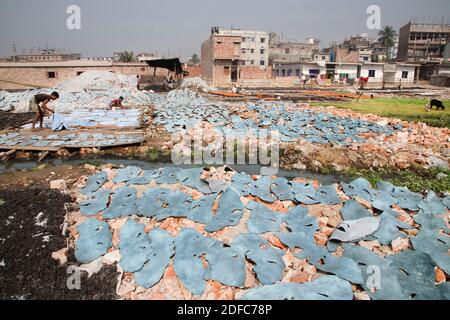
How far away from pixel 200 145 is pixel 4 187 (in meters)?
5.00

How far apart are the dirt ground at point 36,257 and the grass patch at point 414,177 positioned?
6002mm

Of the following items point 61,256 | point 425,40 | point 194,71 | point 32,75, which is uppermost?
point 425,40

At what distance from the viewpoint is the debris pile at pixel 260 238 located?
3215 millimetres

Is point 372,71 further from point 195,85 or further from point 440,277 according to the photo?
point 440,277

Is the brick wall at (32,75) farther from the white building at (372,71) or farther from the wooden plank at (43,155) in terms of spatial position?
the white building at (372,71)

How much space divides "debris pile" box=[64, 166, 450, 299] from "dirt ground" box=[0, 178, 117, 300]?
8.2 inches

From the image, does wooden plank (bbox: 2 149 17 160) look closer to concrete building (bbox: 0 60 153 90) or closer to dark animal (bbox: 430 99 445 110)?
dark animal (bbox: 430 99 445 110)

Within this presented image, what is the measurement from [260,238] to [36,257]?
2807mm

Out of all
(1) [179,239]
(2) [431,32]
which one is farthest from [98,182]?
(2) [431,32]

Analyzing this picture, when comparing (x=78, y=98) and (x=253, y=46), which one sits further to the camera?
(x=253, y=46)

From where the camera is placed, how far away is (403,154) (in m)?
8.13

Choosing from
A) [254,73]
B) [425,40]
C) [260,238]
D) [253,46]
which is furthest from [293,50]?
[260,238]

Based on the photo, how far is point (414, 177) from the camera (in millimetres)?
6973

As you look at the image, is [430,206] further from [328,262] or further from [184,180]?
[184,180]
